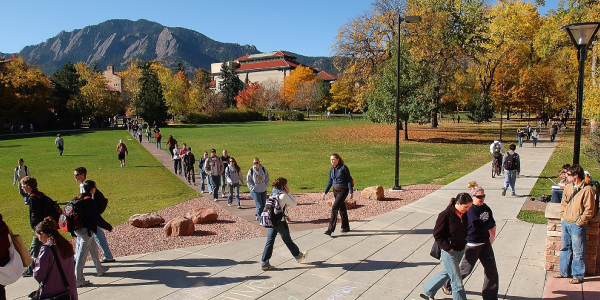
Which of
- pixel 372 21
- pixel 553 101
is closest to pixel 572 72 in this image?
pixel 553 101

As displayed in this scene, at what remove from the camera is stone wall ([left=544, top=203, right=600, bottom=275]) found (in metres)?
6.10

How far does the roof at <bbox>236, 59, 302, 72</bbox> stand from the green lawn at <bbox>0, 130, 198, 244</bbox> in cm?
8369

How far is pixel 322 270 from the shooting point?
674cm

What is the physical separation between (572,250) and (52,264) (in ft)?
22.6

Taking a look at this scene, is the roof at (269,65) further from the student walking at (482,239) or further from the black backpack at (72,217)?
the student walking at (482,239)

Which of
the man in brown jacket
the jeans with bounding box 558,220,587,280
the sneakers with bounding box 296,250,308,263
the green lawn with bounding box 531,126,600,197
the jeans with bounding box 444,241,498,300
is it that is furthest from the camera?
the green lawn with bounding box 531,126,600,197

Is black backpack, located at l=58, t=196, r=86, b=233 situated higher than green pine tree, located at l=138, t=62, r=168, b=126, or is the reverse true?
green pine tree, located at l=138, t=62, r=168, b=126

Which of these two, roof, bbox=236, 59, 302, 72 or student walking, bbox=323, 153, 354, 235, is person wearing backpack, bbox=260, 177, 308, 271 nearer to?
student walking, bbox=323, 153, 354, 235

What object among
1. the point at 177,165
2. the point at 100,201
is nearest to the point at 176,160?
the point at 177,165

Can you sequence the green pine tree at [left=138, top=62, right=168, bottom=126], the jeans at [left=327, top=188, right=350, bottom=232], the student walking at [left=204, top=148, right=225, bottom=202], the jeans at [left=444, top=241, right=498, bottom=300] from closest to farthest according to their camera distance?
the jeans at [left=444, top=241, right=498, bottom=300]
the jeans at [left=327, top=188, right=350, bottom=232]
the student walking at [left=204, top=148, right=225, bottom=202]
the green pine tree at [left=138, top=62, right=168, bottom=126]

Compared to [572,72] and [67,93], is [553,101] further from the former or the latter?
[67,93]

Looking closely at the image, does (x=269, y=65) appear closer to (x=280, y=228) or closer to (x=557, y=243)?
(x=280, y=228)

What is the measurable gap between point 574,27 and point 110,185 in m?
16.2

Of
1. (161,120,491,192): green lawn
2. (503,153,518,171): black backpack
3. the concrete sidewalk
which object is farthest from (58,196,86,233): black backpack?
(503,153,518,171): black backpack
